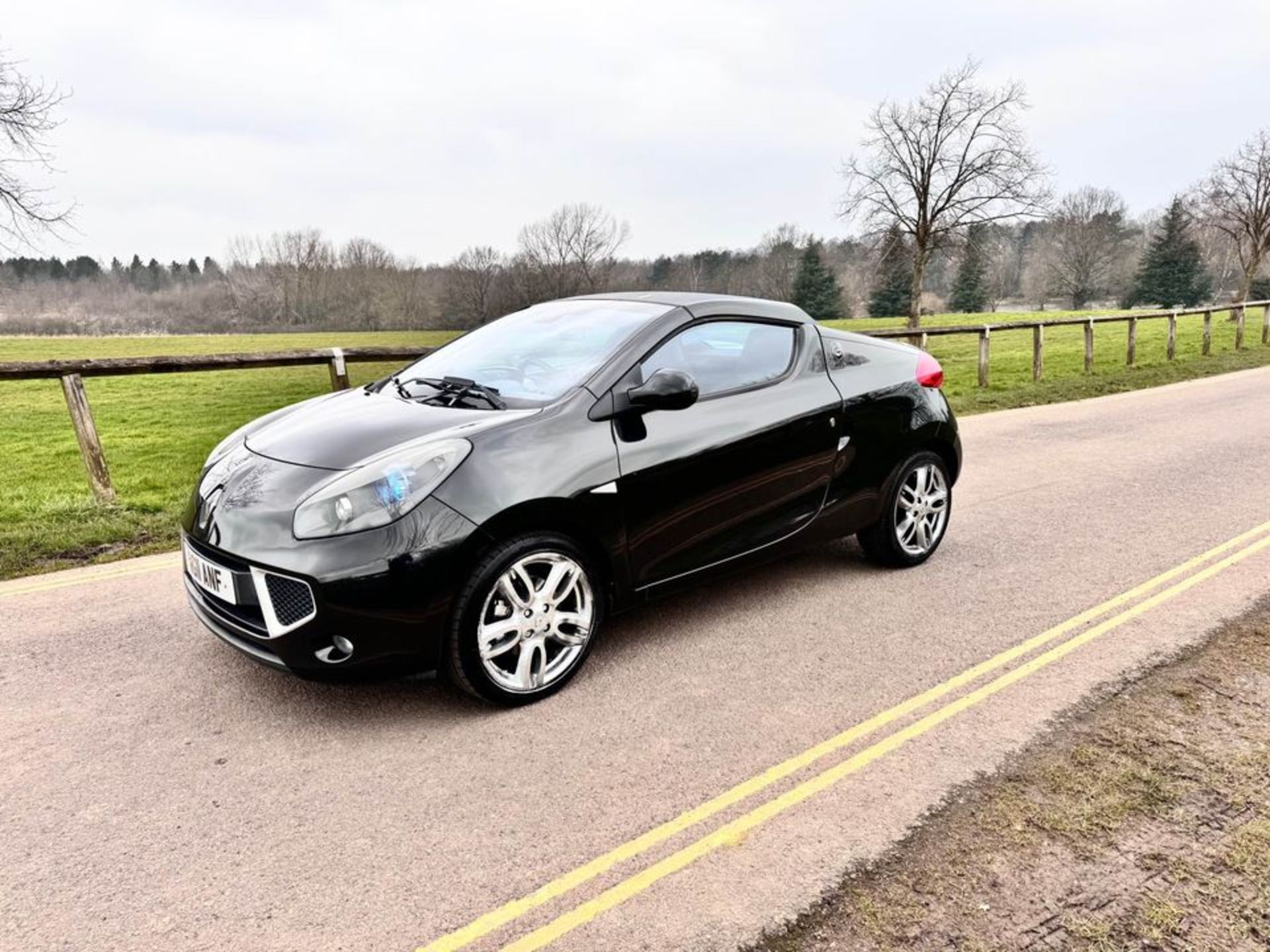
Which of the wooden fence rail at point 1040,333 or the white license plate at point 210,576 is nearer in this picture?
the white license plate at point 210,576

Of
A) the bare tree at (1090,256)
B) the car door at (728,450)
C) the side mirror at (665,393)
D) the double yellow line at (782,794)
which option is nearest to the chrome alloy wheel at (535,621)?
the car door at (728,450)

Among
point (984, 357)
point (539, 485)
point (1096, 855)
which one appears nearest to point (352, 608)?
point (539, 485)

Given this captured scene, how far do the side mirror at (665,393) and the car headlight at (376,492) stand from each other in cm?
76

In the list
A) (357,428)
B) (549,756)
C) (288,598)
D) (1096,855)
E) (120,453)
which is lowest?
(1096,855)

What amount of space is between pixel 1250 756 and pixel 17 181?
25944 millimetres

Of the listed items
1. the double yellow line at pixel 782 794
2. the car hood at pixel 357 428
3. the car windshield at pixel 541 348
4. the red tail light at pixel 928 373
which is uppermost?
the car windshield at pixel 541 348

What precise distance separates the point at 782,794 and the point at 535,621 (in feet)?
3.74

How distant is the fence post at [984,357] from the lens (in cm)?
1352

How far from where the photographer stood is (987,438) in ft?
29.6

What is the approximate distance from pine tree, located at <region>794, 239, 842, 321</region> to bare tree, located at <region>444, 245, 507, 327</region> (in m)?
24.5

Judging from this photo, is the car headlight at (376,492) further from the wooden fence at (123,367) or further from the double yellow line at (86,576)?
the wooden fence at (123,367)

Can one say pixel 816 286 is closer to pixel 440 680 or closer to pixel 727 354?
pixel 727 354

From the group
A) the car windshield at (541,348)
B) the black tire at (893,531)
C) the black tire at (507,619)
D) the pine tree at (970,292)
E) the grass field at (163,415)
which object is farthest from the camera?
the pine tree at (970,292)

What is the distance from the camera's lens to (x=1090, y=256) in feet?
250
